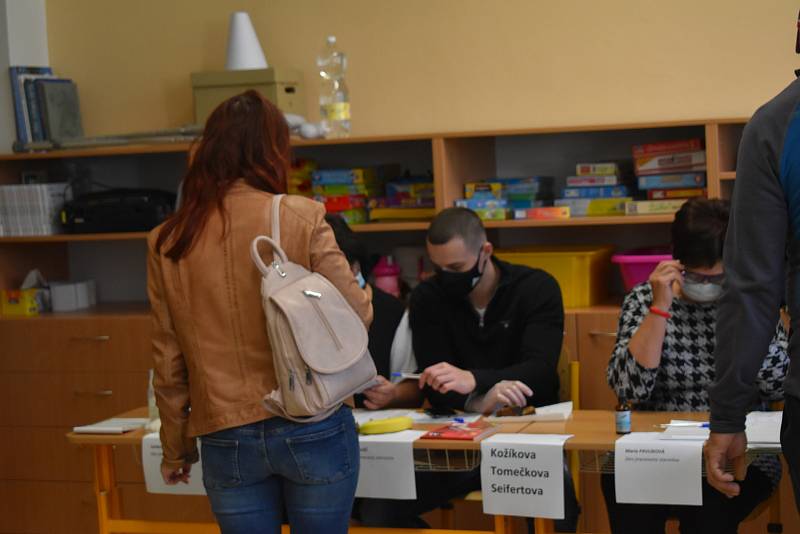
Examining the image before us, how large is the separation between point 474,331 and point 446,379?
40cm

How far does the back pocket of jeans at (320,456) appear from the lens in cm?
234

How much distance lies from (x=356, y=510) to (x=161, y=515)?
4.95ft

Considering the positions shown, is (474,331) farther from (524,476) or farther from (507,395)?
(524,476)

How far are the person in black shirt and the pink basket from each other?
1.01m

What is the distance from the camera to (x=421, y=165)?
189 inches

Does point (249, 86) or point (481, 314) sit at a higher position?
point (249, 86)

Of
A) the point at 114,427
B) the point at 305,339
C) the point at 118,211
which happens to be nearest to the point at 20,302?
the point at 118,211

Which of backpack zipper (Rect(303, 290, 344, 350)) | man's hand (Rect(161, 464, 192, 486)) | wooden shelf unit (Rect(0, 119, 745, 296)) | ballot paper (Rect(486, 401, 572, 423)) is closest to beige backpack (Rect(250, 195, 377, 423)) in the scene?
backpack zipper (Rect(303, 290, 344, 350))

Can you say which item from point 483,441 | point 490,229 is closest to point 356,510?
point 483,441

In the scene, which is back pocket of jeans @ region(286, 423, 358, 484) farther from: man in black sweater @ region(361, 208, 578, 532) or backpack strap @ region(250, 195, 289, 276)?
man in black sweater @ region(361, 208, 578, 532)

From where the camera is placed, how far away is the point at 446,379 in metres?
3.10

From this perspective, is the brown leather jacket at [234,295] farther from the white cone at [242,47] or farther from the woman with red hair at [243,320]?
the white cone at [242,47]

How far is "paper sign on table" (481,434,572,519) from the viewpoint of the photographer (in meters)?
2.71

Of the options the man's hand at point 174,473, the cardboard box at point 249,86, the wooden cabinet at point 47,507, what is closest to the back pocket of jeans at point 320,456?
the man's hand at point 174,473
